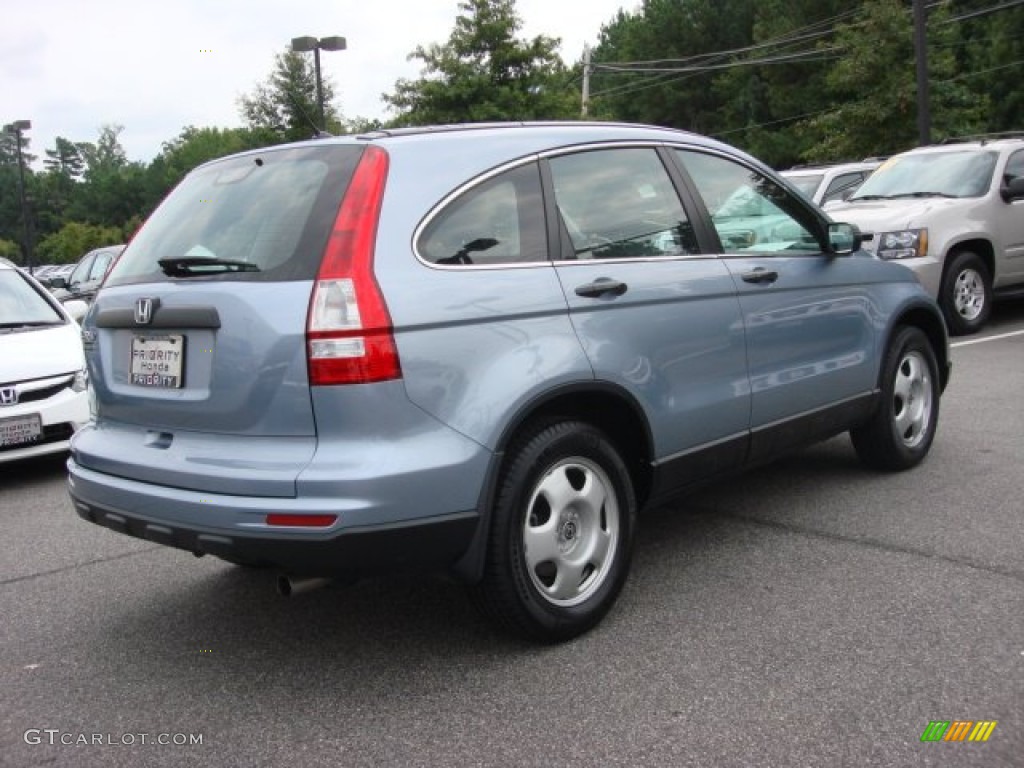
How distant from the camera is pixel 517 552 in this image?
10.7 feet

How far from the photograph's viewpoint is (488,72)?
37281 mm

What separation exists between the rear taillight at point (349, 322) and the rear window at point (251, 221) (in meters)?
0.08

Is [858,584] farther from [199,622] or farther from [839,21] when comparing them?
[839,21]

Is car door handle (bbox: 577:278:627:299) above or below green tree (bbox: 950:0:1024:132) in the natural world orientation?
below

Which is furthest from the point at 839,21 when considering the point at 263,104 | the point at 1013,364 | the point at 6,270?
the point at 6,270

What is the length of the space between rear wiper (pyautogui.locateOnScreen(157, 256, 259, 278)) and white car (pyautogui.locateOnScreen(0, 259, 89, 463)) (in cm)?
312

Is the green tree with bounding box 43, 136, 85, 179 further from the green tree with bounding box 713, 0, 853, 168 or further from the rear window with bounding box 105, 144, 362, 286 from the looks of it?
the rear window with bounding box 105, 144, 362, 286

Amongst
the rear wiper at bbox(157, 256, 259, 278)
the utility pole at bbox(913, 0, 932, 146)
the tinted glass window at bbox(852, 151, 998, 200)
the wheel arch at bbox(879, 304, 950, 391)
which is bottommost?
the wheel arch at bbox(879, 304, 950, 391)

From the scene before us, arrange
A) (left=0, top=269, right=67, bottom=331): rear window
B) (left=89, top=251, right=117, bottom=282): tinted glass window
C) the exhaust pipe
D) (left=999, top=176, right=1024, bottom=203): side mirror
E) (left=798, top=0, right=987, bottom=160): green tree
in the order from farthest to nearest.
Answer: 1. (left=798, top=0, right=987, bottom=160): green tree
2. (left=89, top=251, right=117, bottom=282): tinted glass window
3. (left=999, top=176, right=1024, bottom=203): side mirror
4. (left=0, top=269, right=67, bottom=331): rear window
5. the exhaust pipe

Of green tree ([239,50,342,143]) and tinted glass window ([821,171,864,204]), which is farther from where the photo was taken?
green tree ([239,50,342,143])

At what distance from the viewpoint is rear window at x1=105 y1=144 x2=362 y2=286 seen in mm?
3141

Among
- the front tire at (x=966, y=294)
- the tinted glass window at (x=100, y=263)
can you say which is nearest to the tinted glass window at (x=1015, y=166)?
the front tire at (x=966, y=294)

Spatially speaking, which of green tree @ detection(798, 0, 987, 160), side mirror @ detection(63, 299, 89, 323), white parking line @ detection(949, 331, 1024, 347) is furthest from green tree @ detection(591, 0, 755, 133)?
side mirror @ detection(63, 299, 89, 323)

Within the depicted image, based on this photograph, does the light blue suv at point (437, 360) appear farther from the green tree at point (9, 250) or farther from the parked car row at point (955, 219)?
the green tree at point (9, 250)
